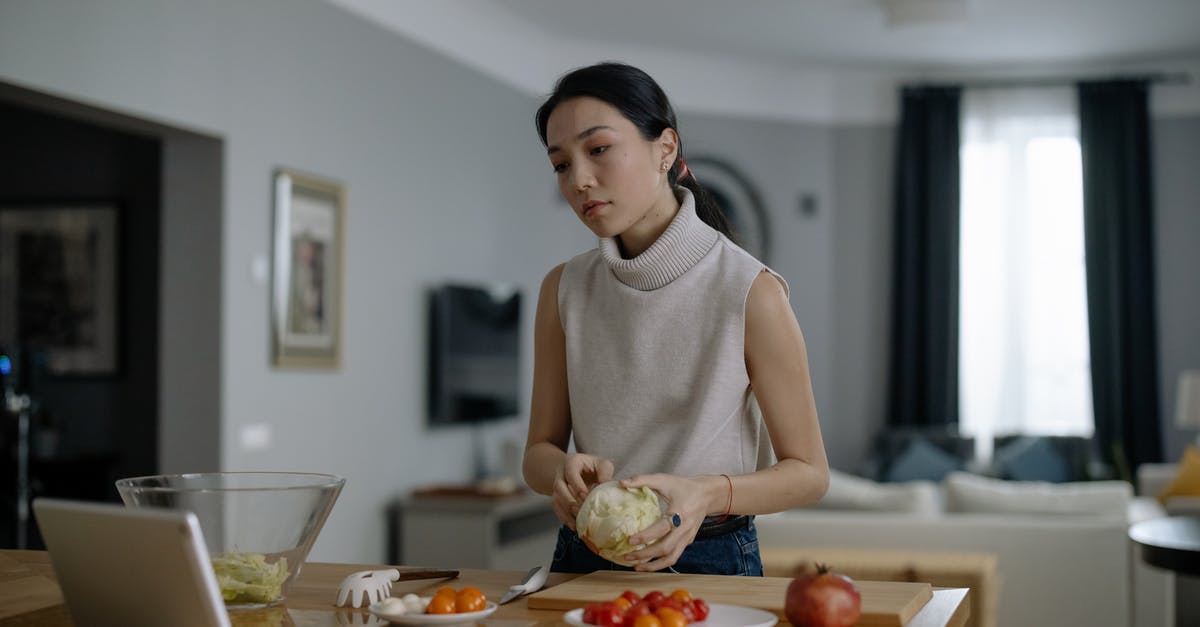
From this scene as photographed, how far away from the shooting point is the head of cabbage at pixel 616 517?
4.47 ft

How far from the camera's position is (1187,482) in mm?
5969

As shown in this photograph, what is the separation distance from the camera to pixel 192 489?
125 centimetres

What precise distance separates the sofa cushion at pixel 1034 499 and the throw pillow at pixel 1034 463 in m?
2.97

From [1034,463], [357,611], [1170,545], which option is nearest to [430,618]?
[357,611]

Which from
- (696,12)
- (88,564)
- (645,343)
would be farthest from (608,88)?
(696,12)

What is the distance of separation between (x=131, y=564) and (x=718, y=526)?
0.79 metres

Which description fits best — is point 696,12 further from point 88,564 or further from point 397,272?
point 88,564

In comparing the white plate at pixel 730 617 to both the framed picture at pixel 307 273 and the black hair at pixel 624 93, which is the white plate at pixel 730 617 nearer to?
the black hair at pixel 624 93

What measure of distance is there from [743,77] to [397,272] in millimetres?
3284

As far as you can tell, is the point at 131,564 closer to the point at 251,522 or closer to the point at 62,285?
the point at 251,522

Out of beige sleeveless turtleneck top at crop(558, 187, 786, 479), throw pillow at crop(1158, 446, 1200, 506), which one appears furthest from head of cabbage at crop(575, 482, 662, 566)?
throw pillow at crop(1158, 446, 1200, 506)

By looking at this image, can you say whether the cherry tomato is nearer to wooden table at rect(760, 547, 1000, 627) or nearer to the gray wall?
wooden table at rect(760, 547, 1000, 627)

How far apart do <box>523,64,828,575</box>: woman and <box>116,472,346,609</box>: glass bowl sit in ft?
1.11

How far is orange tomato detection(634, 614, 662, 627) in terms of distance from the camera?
1.09m
